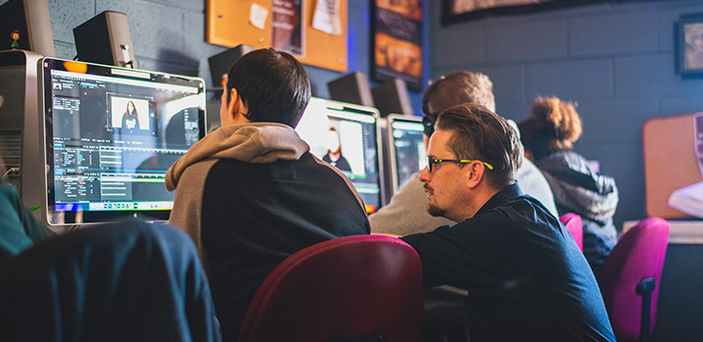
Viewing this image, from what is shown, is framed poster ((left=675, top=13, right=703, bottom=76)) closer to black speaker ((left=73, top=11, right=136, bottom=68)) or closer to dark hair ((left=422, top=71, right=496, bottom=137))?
dark hair ((left=422, top=71, right=496, bottom=137))

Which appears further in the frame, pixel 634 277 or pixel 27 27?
pixel 634 277

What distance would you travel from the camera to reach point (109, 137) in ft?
5.39

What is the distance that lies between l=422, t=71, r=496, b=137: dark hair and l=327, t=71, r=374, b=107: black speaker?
543mm

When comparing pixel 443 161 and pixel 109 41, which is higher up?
pixel 109 41

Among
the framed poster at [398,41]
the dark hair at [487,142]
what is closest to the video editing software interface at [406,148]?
the framed poster at [398,41]

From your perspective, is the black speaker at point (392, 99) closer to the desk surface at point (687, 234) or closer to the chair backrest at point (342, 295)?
the desk surface at point (687, 234)

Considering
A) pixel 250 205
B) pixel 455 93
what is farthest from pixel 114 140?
pixel 455 93

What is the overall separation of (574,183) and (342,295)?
186 cm

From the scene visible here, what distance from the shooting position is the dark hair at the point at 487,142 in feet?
5.08

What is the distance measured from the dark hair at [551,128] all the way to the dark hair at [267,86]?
1.64 m

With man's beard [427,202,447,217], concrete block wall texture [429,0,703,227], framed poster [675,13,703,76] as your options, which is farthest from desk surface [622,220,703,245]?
man's beard [427,202,447,217]

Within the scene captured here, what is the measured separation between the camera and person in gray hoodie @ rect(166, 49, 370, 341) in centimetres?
124

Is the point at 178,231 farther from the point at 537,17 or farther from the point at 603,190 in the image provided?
the point at 537,17

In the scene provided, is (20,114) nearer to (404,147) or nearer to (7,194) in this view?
(7,194)
